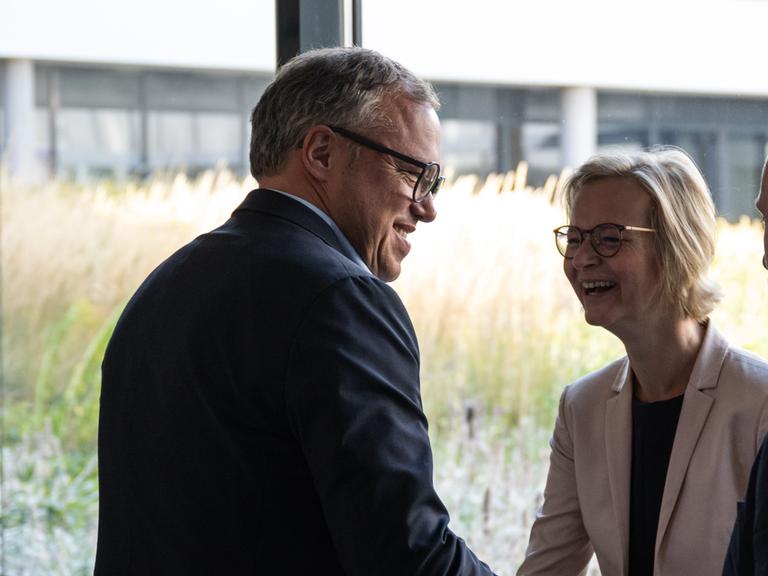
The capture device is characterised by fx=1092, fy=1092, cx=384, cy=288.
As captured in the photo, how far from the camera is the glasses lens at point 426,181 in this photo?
193 cm

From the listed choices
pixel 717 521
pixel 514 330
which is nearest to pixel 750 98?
pixel 514 330

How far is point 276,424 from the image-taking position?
1562 mm

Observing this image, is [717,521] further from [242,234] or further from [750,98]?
[750,98]

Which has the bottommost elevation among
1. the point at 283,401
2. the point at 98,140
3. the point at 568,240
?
the point at 283,401

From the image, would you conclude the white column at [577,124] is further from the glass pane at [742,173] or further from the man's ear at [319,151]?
the man's ear at [319,151]

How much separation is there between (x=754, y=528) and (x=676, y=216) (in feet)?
3.05

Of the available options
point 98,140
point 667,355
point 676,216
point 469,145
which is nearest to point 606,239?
point 676,216

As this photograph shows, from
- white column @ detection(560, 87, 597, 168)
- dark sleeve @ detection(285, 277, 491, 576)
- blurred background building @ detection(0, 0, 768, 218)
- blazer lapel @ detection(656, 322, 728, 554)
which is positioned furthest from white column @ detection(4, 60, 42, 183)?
dark sleeve @ detection(285, 277, 491, 576)

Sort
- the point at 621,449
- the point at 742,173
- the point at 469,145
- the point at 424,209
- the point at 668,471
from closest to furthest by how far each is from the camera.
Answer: the point at 424,209 < the point at 668,471 < the point at 621,449 < the point at 742,173 < the point at 469,145

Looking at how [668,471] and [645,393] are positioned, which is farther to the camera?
[645,393]

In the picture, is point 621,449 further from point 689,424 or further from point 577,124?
point 577,124

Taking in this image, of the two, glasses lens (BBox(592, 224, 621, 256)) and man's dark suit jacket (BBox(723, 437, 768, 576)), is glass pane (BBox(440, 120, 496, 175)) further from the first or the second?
man's dark suit jacket (BBox(723, 437, 768, 576))

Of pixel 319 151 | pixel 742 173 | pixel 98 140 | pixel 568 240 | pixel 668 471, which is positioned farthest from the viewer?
pixel 98 140

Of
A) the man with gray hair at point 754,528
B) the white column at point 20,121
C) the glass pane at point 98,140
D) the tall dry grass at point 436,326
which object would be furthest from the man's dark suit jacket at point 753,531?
the white column at point 20,121
